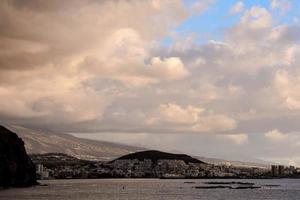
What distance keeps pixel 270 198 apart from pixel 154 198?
39468 millimetres

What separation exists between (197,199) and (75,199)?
40.0 metres

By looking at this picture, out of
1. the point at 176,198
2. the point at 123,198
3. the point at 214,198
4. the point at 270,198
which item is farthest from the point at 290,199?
the point at 123,198

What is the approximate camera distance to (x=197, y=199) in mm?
193625

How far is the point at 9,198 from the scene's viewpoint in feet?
611

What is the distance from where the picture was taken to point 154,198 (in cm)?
19788

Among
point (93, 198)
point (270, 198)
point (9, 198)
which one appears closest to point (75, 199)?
point (93, 198)

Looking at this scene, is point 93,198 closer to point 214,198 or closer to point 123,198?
point 123,198

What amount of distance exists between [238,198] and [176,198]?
67.8 ft

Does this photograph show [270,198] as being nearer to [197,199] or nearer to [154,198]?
[197,199]

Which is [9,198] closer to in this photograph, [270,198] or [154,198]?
[154,198]

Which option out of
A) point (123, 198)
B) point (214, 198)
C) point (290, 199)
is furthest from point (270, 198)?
point (123, 198)

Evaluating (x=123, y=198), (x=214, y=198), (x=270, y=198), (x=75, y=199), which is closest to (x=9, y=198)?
(x=75, y=199)

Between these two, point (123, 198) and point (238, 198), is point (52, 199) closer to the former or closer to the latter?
point (123, 198)

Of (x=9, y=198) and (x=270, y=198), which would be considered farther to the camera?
(x=270, y=198)
